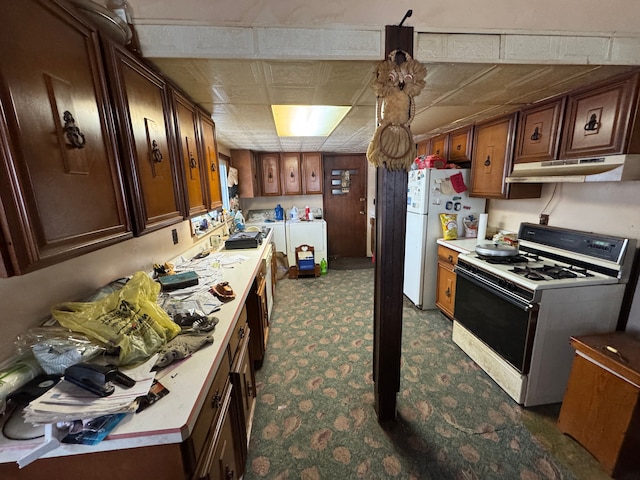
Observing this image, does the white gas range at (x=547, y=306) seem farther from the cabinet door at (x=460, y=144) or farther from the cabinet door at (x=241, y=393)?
the cabinet door at (x=241, y=393)

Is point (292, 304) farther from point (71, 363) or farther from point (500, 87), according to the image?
point (500, 87)

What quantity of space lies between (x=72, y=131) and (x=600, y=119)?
2.46 metres

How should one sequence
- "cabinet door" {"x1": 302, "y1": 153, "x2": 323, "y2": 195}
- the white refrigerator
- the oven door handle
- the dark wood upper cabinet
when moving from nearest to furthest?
1. the oven door handle
2. the dark wood upper cabinet
3. the white refrigerator
4. "cabinet door" {"x1": 302, "y1": 153, "x2": 323, "y2": 195}

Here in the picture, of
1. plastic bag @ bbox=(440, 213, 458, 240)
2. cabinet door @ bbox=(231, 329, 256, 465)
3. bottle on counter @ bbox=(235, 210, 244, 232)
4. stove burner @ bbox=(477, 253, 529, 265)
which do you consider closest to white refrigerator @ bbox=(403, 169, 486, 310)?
plastic bag @ bbox=(440, 213, 458, 240)

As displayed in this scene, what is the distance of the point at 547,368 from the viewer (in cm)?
163

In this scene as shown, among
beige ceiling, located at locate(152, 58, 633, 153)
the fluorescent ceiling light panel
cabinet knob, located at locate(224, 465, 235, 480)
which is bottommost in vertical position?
cabinet knob, located at locate(224, 465, 235, 480)

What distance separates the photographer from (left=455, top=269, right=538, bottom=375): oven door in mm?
1580

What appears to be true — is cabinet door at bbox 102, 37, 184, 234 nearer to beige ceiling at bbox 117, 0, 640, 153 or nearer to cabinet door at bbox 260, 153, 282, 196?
beige ceiling at bbox 117, 0, 640, 153

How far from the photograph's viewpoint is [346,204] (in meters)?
4.80

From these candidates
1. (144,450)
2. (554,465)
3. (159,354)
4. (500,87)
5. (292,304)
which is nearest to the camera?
(144,450)

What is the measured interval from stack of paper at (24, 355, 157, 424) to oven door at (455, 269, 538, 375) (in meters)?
1.95

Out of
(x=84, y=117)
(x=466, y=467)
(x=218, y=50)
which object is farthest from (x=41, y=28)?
(x=466, y=467)

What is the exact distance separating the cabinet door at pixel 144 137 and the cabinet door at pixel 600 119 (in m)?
2.36

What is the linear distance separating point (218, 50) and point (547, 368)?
2.55 meters
